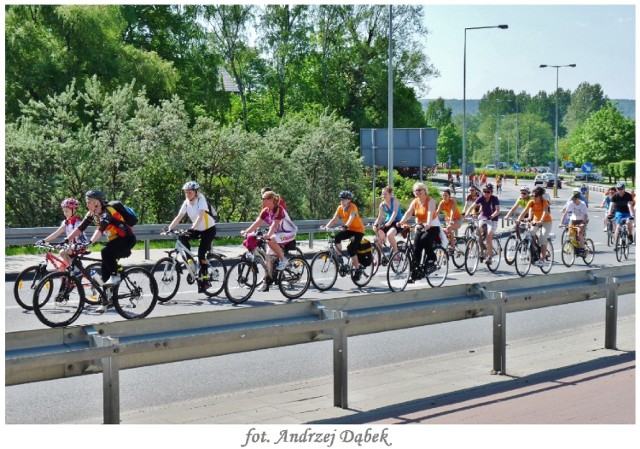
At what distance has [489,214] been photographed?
755 inches

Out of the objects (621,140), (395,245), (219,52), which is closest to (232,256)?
(395,245)

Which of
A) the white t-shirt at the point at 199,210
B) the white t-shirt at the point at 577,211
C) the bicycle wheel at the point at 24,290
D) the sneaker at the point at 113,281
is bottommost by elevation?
the bicycle wheel at the point at 24,290

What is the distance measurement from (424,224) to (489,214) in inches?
148

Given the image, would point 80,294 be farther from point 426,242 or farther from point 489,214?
point 489,214

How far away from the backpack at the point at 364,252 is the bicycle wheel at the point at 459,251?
3.47 meters

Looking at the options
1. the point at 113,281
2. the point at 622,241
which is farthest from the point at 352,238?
the point at 622,241

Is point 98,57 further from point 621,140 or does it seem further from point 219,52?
point 621,140

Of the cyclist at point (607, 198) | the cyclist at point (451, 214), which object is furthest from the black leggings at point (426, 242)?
the cyclist at point (607, 198)

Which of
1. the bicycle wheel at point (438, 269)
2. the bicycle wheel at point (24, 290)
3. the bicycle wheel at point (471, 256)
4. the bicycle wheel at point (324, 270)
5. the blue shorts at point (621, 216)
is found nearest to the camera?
the bicycle wheel at point (24, 290)

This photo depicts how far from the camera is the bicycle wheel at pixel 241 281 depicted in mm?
14023

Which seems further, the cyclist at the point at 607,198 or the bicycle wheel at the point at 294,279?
the cyclist at the point at 607,198

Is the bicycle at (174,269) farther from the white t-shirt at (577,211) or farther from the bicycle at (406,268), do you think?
the white t-shirt at (577,211)

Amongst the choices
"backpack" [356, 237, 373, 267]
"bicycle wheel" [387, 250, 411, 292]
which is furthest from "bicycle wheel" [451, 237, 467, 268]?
"backpack" [356, 237, 373, 267]

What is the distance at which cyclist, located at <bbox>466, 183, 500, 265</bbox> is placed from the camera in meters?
19.0
